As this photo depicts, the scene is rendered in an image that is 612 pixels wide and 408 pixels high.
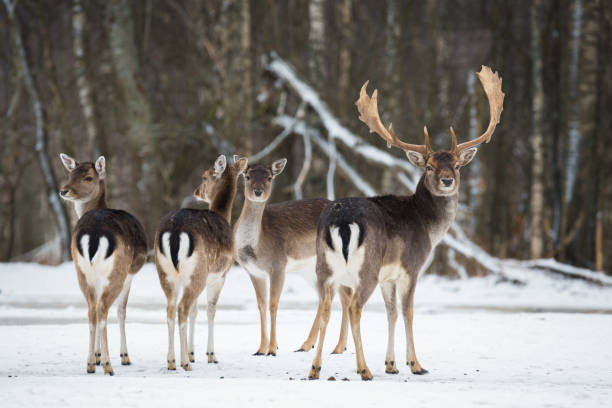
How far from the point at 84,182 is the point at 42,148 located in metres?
12.8

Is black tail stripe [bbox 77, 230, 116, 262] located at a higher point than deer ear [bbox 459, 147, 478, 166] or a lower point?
lower

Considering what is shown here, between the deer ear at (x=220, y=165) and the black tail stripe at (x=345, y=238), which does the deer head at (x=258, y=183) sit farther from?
the black tail stripe at (x=345, y=238)

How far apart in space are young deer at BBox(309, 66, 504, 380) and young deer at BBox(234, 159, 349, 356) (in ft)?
4.42

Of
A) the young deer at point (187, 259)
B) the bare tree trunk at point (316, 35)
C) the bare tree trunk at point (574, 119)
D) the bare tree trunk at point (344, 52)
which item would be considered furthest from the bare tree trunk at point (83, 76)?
the young deer at point (187, 259)

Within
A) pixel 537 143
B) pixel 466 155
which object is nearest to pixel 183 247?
pixel 466 155

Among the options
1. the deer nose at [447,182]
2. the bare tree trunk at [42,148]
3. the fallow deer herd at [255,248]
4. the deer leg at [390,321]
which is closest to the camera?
the fallow deer herd at [255,248]

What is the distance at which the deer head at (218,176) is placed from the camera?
28.3ft

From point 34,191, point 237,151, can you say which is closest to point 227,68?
point 237,151

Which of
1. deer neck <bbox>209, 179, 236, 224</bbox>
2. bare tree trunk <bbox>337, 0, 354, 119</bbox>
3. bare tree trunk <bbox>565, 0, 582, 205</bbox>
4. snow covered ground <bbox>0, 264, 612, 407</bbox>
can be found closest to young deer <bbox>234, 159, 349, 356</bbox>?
deer neck <bbox>209, 179, 236, 224</bbox>

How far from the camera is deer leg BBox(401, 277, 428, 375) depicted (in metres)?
7.05

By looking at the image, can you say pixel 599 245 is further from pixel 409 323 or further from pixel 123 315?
pixel 123 315

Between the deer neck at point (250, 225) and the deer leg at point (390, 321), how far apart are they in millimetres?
1938

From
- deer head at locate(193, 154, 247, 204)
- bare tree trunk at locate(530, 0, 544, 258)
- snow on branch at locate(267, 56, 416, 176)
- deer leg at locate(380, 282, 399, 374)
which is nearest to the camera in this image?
deer leg at locate(380, 282, 399, 374)

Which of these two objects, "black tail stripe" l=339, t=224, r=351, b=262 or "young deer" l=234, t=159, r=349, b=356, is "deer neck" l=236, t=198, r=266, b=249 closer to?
"young deer" l=234, t=159, r=349, b=356
